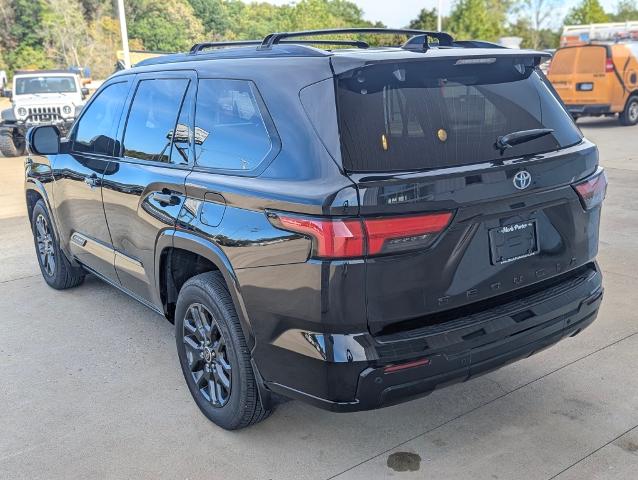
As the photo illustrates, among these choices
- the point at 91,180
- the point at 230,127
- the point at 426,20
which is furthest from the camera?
the point at 426,20

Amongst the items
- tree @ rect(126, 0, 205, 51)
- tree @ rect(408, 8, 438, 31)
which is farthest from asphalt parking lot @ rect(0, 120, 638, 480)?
tree @ rect(126, 0, 205, 51)

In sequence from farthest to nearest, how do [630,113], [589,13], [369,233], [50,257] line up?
[589,13], [630,113], [50,257], [369,233]

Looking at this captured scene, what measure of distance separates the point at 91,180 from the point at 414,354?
2.68m

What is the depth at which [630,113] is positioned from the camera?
16688 millimetres

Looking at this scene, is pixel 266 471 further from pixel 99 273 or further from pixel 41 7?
pixel 41 7

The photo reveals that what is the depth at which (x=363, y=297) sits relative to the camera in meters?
2.49

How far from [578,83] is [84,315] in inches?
559

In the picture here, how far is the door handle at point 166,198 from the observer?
334 centimetres

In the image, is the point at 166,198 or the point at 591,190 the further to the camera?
the point at 166,198

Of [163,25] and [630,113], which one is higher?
[163,25]

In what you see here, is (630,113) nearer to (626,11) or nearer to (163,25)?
(626,11)

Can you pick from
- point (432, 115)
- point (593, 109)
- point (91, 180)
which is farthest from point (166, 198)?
point (593, 109)

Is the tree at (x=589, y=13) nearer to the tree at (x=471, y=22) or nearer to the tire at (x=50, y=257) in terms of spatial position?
the tree at (x=471, y=22)

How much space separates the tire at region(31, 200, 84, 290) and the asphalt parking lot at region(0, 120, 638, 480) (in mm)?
832
